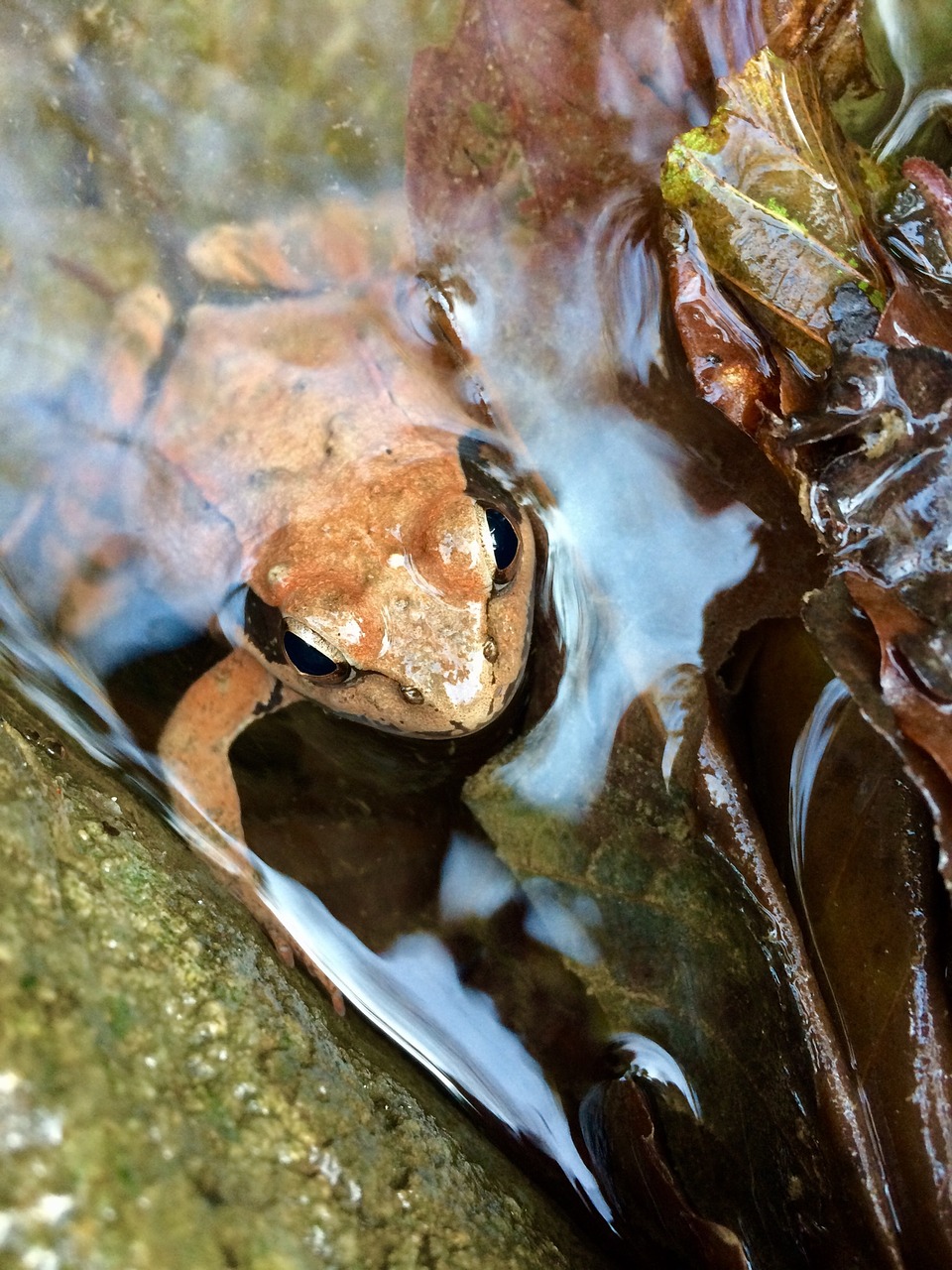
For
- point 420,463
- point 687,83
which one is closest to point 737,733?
point 420,463

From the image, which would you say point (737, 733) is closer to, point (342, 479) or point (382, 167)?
point (342, 479)

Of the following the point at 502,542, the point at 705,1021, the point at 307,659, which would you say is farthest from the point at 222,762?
the point at 705,1021

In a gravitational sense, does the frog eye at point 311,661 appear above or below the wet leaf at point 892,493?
below

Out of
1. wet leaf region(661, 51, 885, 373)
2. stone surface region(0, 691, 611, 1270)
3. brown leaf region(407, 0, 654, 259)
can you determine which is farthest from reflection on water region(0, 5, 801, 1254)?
stone surface region(0, 691, 611, 1270)

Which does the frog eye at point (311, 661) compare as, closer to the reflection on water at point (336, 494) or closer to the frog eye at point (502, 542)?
the reflection on water at point (336, 494)

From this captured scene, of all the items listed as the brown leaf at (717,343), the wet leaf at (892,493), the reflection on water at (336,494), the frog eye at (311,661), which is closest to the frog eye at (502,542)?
the reflection on water at (336,494)
